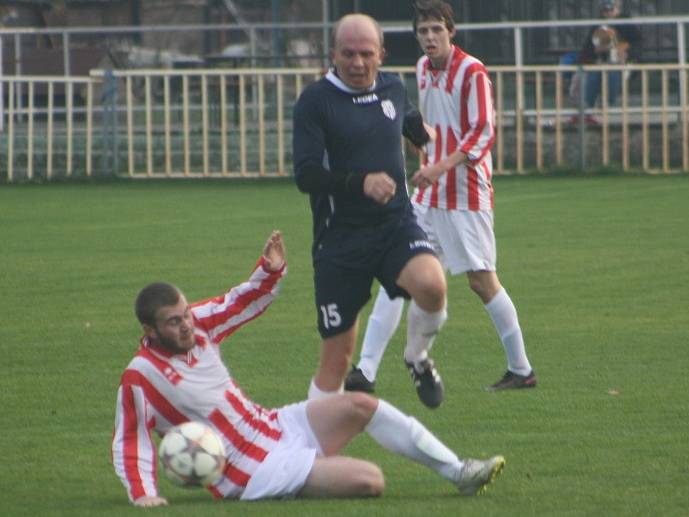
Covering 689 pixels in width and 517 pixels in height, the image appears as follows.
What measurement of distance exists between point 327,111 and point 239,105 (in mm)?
16770

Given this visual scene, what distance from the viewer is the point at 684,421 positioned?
7672 millimetres

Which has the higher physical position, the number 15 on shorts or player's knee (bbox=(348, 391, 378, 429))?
the number 15 on shorts

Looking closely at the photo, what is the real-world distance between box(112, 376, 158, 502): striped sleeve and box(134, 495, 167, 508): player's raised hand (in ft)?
0.04

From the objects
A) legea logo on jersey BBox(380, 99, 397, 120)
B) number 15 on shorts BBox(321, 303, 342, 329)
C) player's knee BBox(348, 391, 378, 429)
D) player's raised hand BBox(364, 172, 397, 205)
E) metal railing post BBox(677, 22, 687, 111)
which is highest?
metal railing post BBox(677, 22, 687, 111)

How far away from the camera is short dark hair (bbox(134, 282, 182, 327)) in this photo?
243 inches

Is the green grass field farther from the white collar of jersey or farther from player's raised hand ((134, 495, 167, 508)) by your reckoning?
the white collar of jersey

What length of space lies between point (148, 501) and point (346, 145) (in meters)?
1.91

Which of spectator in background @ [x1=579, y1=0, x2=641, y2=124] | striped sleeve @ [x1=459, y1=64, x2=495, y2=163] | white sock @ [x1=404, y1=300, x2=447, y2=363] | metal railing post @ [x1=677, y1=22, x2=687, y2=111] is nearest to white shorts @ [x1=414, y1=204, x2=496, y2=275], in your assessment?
striped sleeve @ [x1=459, y1=64, x2=495, y2=163]

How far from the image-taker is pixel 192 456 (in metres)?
6.07

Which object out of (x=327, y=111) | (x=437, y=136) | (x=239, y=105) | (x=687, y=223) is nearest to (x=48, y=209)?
(x=239, y=105)

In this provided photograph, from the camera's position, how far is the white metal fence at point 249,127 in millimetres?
23000

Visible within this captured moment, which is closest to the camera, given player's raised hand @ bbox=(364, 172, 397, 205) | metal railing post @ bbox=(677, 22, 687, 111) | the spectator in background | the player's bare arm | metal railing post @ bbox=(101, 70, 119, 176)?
player's raised hand @ bbox=(364, 172, 397, 205)

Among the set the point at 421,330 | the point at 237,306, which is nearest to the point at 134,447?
the point at 237,306

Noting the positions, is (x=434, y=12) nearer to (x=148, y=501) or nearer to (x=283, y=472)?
(x=283, y=472)
